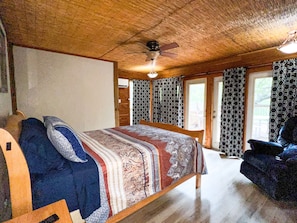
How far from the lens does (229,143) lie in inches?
143

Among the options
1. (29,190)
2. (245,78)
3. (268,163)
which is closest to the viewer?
(29,190)

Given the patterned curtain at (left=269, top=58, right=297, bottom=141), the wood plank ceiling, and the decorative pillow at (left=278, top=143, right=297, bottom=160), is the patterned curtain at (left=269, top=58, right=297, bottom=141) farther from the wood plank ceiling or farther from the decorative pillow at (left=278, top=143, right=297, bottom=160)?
the decorative pillow at (left=278, top=143, right=297, bottom=160)

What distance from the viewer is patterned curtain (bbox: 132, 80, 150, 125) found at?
546 cm

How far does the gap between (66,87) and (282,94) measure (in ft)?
14.1

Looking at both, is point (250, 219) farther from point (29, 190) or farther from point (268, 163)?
point (29, 190)

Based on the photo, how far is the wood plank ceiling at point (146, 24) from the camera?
1.68 metres

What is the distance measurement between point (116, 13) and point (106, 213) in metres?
2.10

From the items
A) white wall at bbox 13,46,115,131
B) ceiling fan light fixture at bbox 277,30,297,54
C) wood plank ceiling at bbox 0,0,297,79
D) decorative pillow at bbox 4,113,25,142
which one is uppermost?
wood plank ceiling at bbox 0,0,297,79

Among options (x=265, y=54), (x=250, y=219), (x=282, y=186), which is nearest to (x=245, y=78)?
(x=265, y=54)

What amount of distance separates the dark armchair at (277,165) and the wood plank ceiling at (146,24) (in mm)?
1663

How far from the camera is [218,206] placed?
2.01 metres

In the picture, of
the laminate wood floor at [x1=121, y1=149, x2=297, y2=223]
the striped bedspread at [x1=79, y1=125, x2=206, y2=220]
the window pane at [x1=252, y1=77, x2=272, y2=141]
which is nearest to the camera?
the striped bedspread at [x1=79, y1=125, x2=206, y2=220]

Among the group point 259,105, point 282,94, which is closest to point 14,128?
point 282,94

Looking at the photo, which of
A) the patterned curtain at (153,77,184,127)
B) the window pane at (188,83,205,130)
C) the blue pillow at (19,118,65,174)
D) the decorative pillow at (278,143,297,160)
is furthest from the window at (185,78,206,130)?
the blue pillow at (19,118,65,174)
